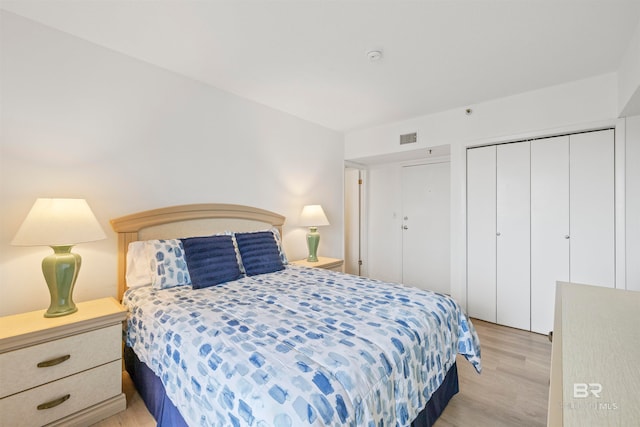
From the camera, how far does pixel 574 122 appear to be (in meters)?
2.58

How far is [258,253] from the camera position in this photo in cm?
256

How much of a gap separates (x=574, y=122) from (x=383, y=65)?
1872 millimetres

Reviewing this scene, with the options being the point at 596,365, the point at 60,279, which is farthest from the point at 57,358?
the point at 596,365

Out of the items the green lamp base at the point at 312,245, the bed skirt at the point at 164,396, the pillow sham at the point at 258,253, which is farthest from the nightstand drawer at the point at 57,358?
the green lamp base at the point at 312,245

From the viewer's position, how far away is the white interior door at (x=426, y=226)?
405 cm

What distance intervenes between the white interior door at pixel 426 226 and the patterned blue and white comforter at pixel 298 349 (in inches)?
92.1

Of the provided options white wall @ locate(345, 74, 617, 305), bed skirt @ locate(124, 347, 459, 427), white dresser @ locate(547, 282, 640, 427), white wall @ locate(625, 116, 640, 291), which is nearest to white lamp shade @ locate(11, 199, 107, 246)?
bed skirt @ locate(124, 347, 459, 427)

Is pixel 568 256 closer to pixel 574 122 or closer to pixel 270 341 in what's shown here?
pixel 574 122

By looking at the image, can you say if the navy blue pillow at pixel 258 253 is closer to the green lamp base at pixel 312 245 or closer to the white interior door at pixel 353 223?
the green lamp base at pixel 312 245

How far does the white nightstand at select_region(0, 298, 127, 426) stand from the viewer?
140cm

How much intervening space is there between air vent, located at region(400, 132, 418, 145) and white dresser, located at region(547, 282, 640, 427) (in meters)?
2.66

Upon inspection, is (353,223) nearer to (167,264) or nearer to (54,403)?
(167,264)

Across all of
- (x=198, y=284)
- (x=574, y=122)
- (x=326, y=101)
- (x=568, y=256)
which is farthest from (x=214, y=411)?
(x=574, y=122)

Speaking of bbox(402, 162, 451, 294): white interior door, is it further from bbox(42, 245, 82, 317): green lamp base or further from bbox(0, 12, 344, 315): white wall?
bbox(42, 245, 82, 317): green lamp base
